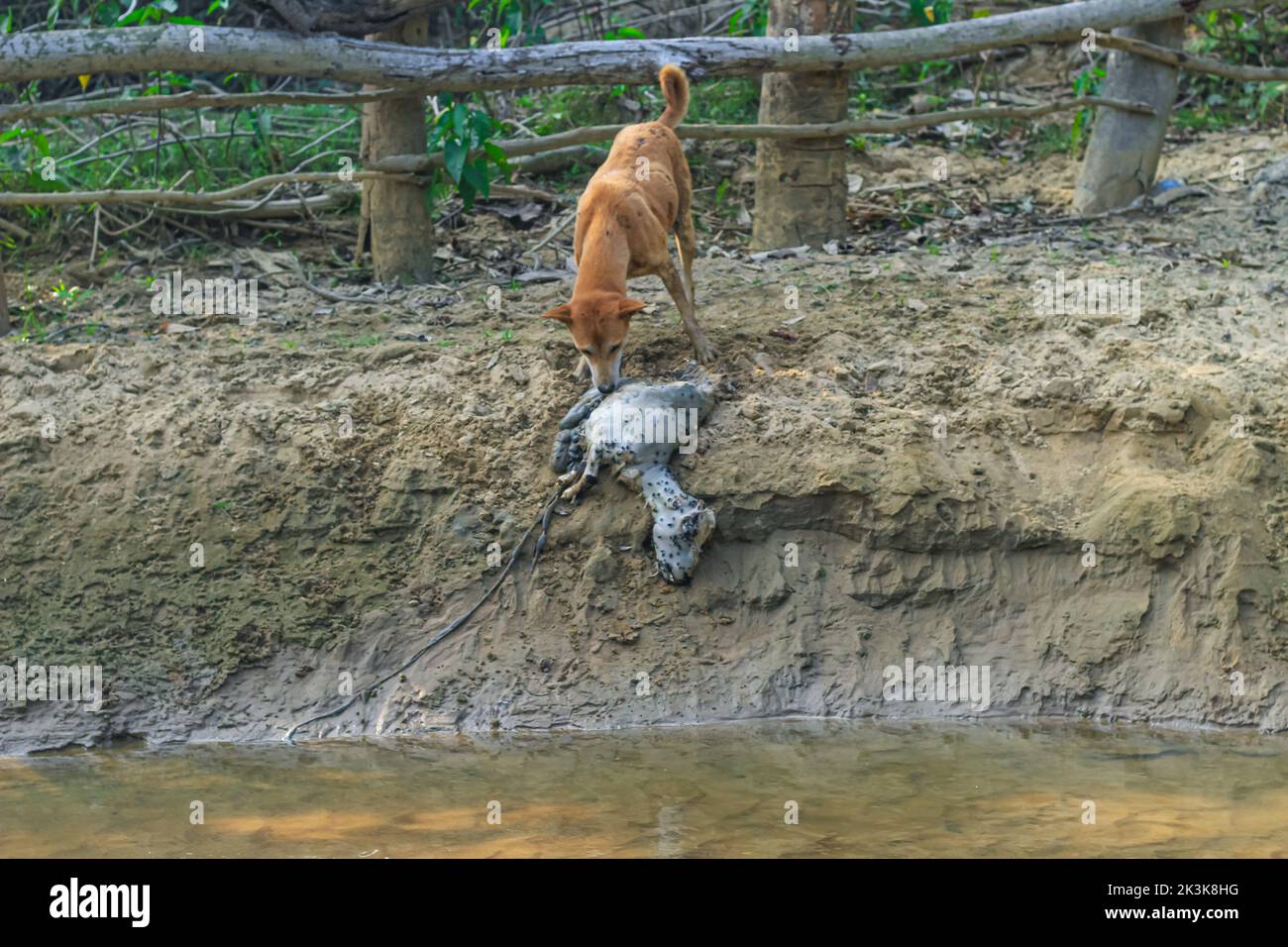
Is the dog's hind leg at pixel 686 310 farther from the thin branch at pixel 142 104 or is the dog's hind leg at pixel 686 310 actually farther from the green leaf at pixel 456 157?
the thin branch at pixel 142 104

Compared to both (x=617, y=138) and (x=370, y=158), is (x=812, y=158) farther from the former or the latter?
(x=370, y=158)

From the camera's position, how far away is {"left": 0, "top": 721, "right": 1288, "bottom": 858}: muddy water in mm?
5168

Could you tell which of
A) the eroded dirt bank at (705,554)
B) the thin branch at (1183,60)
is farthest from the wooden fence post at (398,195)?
the thin branch at (1183,60)

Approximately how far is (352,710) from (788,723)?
202 cm

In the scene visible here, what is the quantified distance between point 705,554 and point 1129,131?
4685 millimetres

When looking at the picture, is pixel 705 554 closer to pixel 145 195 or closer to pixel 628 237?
pixel 628 237

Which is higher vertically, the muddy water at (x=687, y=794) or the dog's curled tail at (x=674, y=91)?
the dog's curled tail at (x=674, y=91)

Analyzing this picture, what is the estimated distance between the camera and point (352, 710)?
21.8 feet

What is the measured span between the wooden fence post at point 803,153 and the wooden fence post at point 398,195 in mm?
2167

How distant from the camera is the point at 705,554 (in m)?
6.89

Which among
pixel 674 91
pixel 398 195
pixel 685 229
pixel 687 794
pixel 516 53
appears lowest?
pixel 687 794

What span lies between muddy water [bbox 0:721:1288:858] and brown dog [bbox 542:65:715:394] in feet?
6.31

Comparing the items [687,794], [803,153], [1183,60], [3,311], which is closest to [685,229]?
[803,153]

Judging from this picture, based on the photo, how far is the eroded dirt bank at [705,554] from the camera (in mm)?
6641
